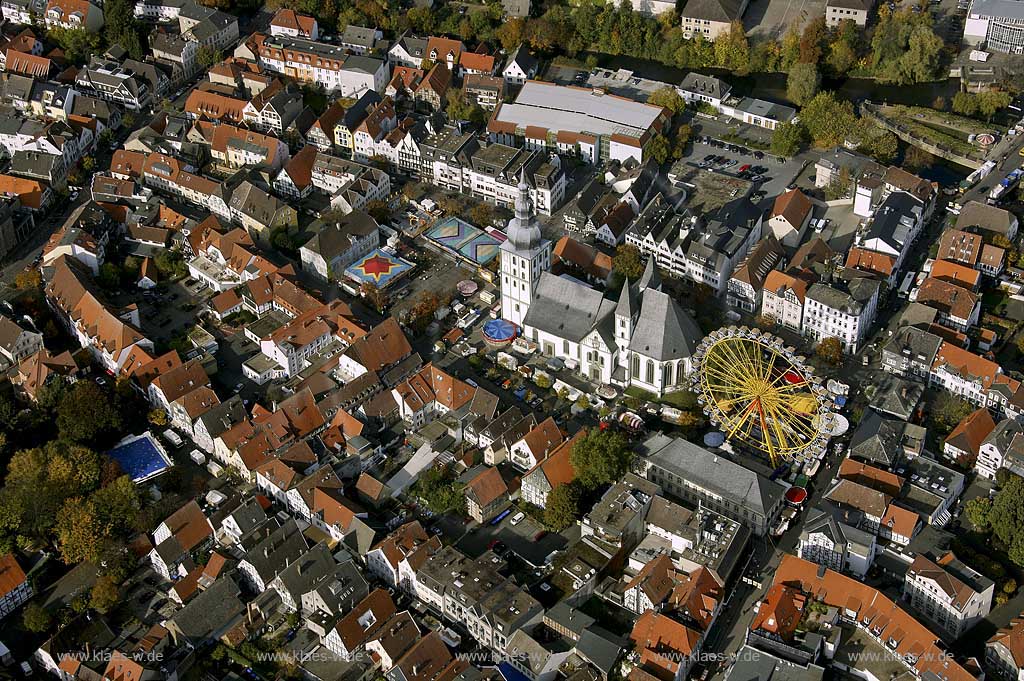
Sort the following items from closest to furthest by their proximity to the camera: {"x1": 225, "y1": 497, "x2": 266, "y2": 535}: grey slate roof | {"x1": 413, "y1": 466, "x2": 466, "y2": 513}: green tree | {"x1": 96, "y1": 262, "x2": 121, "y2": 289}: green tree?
{"x1": 225, "y1": 497, "x2": 266, "y2": 535}: grey slate roof, {"x1": 413, "y1": 466, "x2": 466, "y2": 513}: green tree, {"x1": 96, "y1": 262, "x2": 121, "y2": 289}: green tree

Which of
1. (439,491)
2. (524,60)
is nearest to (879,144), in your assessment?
(524,60)

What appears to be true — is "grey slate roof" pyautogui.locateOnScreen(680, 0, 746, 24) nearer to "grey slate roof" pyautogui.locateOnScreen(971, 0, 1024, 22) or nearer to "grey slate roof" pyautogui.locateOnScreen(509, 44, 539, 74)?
"grey slate roof" pyautogui.locateOnScreen(509, 44, 539, 74)

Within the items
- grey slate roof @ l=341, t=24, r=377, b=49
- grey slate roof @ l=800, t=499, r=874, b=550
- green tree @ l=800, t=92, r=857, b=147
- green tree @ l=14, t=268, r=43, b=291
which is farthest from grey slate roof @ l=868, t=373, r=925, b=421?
grey slate roof @ l=341, t=24, r=377, b=49

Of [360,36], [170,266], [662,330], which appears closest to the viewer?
[662,330]

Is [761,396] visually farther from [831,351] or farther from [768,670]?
[768,670]

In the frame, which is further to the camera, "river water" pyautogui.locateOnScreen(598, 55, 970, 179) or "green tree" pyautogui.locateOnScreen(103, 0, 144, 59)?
"green tree" pyautogui.locateOnScreen(103, 0, 144, 59)
